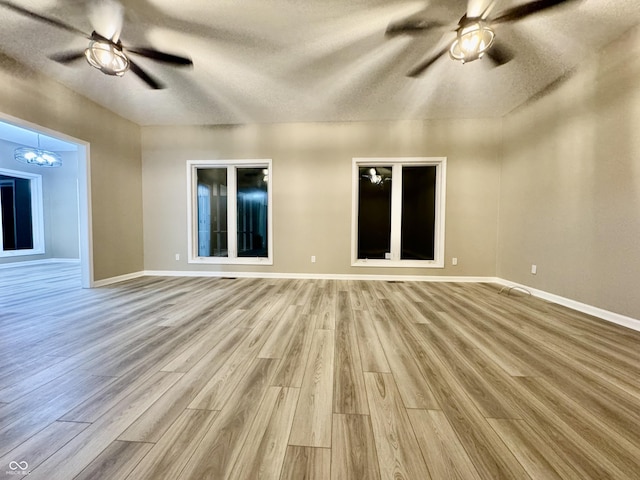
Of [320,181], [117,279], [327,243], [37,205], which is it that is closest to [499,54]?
[320,181]

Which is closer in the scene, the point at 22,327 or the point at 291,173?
the point at 22,327

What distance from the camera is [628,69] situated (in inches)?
93.7

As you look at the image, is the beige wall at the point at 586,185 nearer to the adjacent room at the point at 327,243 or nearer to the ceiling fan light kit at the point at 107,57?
the adjacent room at the point at 327,243

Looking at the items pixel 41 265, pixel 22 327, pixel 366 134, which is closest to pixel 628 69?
pixel 366 134

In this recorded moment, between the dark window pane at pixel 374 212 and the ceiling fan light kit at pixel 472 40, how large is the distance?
7.79 ft

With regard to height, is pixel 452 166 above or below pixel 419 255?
above

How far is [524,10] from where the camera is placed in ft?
6.55

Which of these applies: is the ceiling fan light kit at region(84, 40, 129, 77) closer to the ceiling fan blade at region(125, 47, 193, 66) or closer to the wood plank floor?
the ceiling fan blade at region(125, 47, 193, 66)

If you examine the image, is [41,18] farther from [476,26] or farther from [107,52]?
[476,26]

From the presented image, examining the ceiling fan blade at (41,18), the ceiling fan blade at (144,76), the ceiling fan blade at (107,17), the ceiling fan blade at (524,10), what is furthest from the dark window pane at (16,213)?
the ceiling fan blade at (524,10)

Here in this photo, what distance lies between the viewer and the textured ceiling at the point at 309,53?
213 centimetres

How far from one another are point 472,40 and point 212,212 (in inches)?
188

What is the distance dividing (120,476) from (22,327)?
2.44m

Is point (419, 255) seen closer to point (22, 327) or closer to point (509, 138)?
point (509, 138)
